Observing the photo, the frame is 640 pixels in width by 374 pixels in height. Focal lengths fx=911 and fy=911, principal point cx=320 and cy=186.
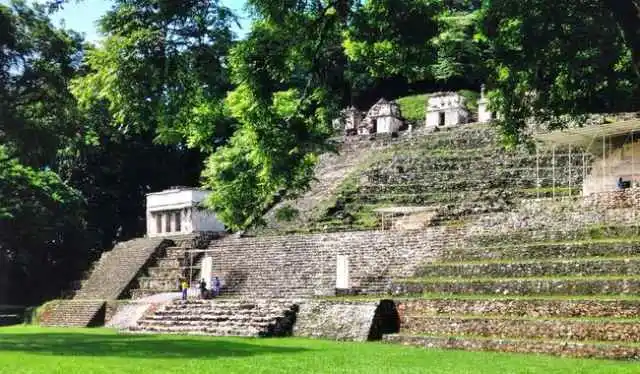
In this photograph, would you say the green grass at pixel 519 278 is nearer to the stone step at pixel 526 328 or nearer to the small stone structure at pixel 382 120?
the stone step at pixel 526 328

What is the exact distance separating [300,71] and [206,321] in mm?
12434

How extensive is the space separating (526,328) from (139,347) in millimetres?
6979

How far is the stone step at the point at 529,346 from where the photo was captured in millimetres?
14242

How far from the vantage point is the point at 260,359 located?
13.8 metres

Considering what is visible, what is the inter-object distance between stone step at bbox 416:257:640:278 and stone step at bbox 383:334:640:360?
8.39 ft

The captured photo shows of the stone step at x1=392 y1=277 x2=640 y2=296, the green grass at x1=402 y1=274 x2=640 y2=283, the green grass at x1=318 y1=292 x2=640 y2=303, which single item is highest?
the green grass at x1=402 y1=274 x2=640 y2=283

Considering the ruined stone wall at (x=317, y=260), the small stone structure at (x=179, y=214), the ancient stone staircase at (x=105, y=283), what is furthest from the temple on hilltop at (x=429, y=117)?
the ruined stone wall at (x=317, y=260)

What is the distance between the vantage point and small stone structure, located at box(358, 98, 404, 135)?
42500 millimetres

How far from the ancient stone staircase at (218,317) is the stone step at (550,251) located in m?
4.15

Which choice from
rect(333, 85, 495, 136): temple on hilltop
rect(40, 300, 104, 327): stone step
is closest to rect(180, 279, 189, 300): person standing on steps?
rect(40, 300, 104, 327): stone step

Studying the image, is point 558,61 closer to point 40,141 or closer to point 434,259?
point 434,259

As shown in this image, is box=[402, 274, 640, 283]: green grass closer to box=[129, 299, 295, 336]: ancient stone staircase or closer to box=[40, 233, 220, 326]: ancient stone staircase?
box=[129, 299, 295, 336]: ancient stone staircase

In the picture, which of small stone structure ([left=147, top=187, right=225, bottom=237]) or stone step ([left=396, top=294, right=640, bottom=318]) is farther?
small stone structure ([left=147, top=187, right=225, bottom=237])

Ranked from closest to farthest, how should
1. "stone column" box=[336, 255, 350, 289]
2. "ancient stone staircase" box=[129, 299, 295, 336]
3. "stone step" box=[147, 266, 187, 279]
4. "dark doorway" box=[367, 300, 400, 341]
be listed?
"dark doorway" box=[367, 300, 400, 341] → "ancient stone staircase" box=[129, 299, 295, 336] → "stone column" box=[336, 255, 350, 289] → "stone step" box=[147, 266, 187, 279]
